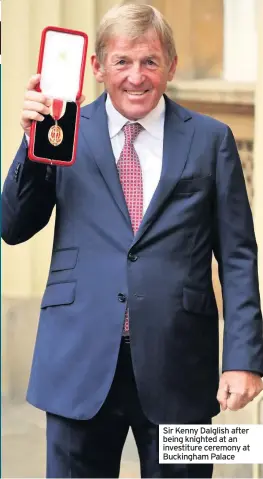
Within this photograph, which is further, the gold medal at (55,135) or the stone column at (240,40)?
the stone column at (240,40)

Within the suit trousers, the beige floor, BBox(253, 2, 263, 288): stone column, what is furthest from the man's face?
the beige floor

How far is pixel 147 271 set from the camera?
4.67 ft

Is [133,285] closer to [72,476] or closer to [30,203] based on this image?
[30,203]

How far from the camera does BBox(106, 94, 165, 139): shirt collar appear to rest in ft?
4.84

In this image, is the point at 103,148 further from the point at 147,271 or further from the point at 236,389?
the point at 236,389

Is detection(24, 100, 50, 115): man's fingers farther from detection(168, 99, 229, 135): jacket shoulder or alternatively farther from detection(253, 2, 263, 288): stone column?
detection(253, 2, 263, 288): stone column

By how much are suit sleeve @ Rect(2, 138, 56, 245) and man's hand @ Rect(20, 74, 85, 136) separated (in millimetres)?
40

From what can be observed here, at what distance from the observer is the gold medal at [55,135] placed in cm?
139

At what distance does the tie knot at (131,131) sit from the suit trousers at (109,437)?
0.34m

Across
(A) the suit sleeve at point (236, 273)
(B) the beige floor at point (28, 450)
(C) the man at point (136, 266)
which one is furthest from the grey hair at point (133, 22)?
(B) the beige floor at point (28, 450)

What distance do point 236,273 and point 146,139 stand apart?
275 millimetres

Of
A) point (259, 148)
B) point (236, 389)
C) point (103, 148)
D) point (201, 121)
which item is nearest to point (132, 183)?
point (103, 148)

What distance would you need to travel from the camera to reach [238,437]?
64.2 inches

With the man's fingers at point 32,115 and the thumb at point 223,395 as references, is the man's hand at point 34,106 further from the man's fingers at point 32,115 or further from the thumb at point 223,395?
the thumb at point 223,395
